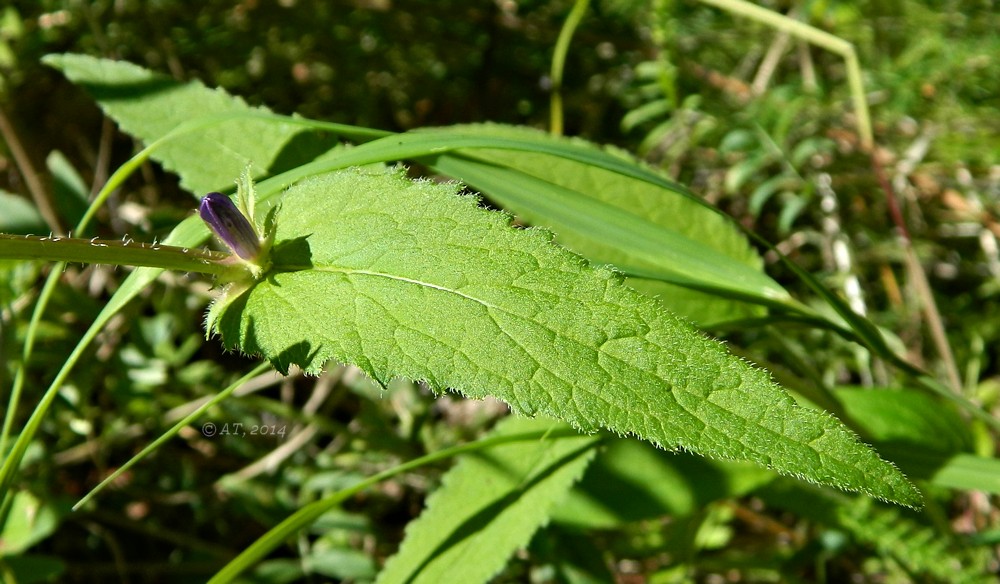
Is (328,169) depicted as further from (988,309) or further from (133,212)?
(988,309)

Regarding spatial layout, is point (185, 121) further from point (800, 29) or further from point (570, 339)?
point (800, 29)

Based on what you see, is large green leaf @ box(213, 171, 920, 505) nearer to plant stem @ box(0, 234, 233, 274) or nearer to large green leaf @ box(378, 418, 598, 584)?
plant stem @ box(0, 234, 233, 274)

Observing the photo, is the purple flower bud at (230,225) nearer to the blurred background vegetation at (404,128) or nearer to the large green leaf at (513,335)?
the large green leaf at (513,335)

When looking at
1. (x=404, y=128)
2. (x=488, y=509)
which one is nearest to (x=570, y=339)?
(x=488, y=509)

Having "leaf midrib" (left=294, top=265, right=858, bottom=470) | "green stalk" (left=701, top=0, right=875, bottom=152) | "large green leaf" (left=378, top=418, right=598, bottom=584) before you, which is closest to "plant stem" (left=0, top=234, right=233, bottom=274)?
"leaf midrib" (left=294, top=265, right=858, bottom=470)

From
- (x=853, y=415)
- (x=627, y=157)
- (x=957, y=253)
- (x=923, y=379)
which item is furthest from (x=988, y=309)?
(x=627, y=157)
